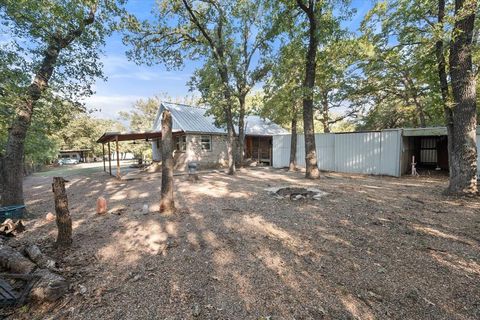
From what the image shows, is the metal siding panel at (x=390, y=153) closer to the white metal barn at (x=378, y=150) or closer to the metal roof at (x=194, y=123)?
the white metal barn at (x=378, y=150)

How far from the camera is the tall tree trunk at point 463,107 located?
19.9 feet

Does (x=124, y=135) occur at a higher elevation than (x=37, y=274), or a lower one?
higher

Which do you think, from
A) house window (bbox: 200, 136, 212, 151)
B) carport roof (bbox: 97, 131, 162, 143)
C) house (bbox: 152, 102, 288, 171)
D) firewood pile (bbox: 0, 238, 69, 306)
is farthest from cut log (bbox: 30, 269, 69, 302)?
house window (bbox: 200, 136, 212, 151)

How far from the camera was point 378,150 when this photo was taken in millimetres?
11453

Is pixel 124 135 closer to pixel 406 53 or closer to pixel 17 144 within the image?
pixel 17 144

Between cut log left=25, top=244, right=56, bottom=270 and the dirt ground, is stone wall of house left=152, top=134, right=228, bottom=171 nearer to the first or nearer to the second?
the dirt ground

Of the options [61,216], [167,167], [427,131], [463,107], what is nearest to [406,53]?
[427,131]

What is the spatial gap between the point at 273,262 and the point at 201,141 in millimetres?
14093

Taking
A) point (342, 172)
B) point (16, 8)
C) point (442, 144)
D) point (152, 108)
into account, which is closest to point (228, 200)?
point (16, 8)

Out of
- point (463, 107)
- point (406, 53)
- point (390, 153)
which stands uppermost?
point (406, 53)

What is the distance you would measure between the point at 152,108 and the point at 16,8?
31.3m

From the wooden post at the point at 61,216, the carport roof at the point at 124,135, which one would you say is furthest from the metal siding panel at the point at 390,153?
the wooden post at the point at 61,216

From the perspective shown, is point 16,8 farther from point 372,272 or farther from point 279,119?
point 279,119

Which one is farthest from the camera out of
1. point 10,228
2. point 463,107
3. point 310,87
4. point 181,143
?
point 181,143
